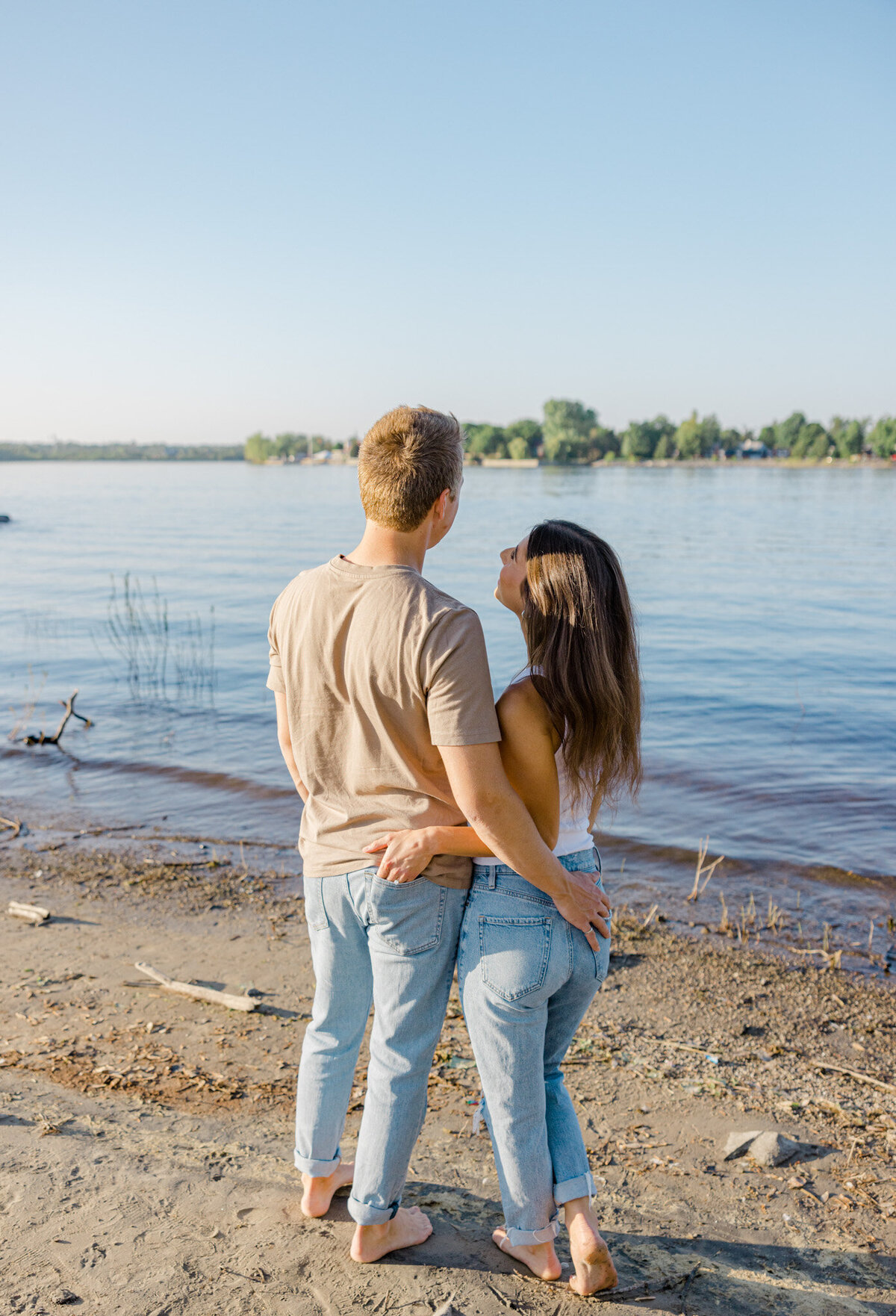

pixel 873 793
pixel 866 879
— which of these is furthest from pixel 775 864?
pixel 873 793

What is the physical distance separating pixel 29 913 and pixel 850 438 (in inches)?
6575

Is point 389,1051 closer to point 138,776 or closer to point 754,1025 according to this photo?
point 754,1025

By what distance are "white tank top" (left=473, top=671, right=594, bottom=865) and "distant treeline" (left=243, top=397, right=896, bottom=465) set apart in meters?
151

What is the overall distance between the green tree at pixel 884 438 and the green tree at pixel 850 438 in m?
1.76

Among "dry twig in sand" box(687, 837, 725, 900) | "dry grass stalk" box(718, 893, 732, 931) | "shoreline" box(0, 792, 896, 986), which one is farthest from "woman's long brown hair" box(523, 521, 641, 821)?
"dry twig in sand" box(687, 837, 725, 900)

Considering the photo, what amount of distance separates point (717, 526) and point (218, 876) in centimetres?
4252

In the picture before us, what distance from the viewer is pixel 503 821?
2.32 m

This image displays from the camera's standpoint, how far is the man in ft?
7.55

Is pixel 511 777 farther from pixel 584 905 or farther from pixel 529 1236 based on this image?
pixel 529 1236

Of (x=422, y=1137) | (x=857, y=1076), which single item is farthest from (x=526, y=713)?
(x=857, y=1076)

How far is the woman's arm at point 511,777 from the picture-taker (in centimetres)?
239

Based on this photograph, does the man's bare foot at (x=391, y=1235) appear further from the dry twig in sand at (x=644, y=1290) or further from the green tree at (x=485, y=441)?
the green tree at (x=485, y=441)

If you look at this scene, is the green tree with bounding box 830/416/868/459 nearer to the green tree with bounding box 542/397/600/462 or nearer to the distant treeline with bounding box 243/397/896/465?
the distant treeline with bounding box 243/397/896/465

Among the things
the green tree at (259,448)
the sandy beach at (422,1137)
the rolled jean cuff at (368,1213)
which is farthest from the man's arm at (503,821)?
the green tree at (259,448)
